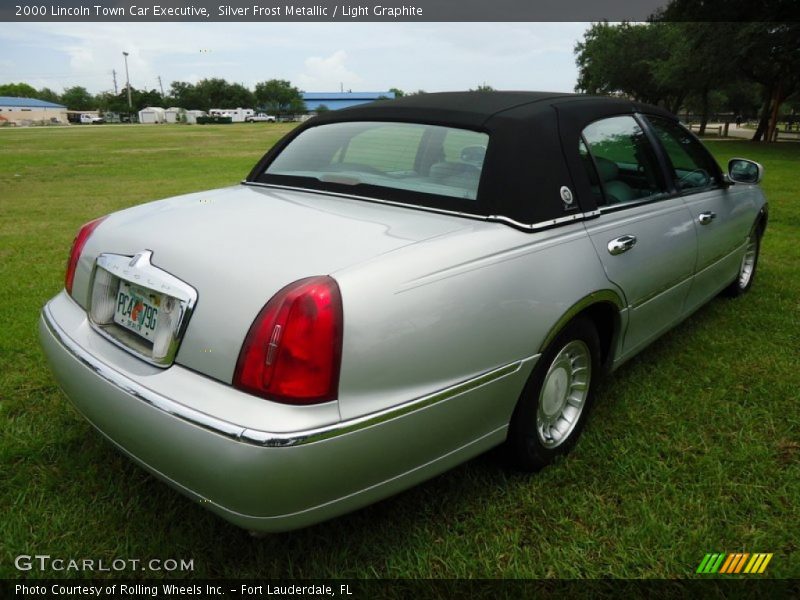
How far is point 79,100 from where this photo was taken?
139625 millimetres

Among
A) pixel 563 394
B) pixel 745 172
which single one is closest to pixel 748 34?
pixel 745 172

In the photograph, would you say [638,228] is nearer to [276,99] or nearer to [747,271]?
[747,271]

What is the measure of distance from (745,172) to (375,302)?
11.3ft

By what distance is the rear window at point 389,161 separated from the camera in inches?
98.0

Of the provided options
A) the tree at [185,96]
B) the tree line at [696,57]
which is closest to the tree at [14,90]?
the tree at [185,96]

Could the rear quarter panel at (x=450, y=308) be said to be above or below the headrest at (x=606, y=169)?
below

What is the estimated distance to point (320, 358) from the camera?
5.58 feet

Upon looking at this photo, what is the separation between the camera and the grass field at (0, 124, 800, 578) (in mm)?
2104

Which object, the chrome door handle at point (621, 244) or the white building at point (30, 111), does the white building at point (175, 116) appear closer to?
the white building at point (30, 111)

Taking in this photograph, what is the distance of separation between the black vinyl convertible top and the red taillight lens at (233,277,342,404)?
2.83ft

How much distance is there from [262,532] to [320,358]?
0.55 m

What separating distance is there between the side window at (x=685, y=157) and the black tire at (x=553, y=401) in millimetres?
1335

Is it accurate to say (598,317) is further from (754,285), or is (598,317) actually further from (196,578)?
(754,285)

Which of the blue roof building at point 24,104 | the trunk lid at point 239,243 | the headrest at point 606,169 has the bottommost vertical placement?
the trunk lid at point 239,243
